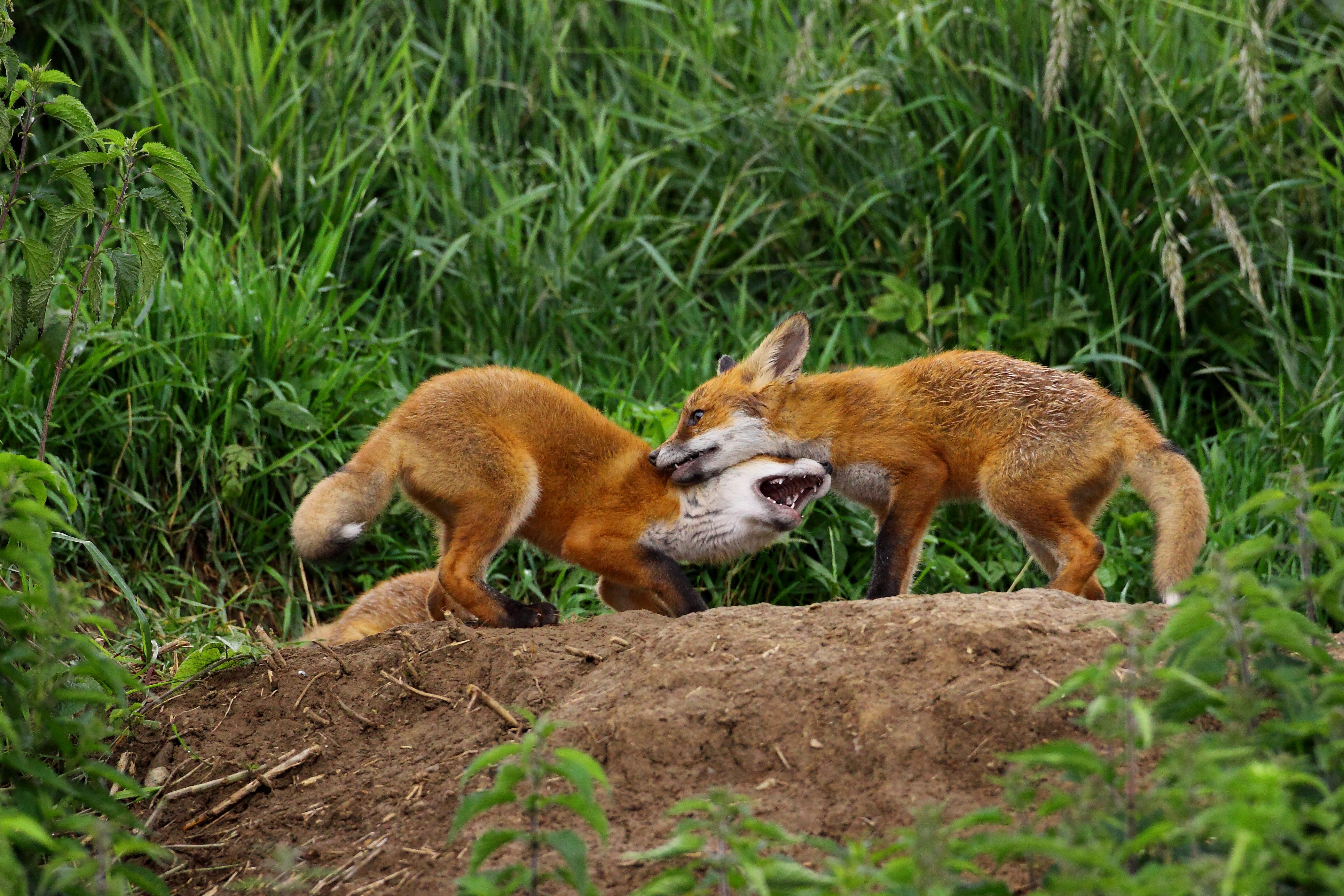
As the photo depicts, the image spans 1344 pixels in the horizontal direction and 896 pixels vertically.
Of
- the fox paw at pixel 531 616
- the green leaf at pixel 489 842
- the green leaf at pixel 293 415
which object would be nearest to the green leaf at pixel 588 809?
the green leaf at pixel 489 842

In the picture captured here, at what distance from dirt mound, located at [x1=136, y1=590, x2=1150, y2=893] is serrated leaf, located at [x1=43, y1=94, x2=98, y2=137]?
1774mm

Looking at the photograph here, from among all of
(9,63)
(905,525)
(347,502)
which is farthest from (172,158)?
(905,525)

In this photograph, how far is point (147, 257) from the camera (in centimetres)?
394

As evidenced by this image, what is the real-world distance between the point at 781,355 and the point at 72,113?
304cm

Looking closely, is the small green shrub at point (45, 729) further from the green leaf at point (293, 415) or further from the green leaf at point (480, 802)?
the green leaf at point (293, 415)

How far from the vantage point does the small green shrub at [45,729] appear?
2232 millimetres

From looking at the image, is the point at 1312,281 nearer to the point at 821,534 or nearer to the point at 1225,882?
the point at 821,534

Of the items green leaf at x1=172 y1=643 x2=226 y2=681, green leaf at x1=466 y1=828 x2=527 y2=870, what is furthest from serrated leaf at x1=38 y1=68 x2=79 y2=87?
green leaf at x1=466 y1=828 x2=527 y2=870

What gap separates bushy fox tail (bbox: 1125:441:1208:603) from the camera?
4375 millimetres

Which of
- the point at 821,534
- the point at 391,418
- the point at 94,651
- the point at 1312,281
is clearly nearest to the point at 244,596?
the point at 391,418

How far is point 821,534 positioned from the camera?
19.1 feet

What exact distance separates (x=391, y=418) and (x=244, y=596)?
1.38 metres

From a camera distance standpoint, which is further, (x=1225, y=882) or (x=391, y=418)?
(x=391, y=418)

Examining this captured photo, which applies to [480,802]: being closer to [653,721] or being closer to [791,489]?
[653,721]
